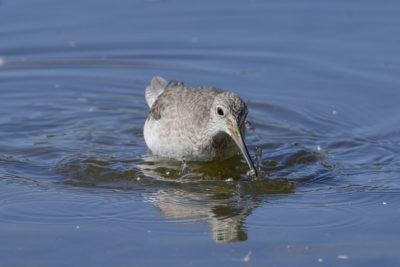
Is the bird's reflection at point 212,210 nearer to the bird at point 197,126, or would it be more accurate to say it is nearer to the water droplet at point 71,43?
the bird at point 197,126

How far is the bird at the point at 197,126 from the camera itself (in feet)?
33.9

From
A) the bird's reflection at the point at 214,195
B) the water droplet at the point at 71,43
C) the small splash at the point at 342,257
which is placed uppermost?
the water droplet at the point at 71,43

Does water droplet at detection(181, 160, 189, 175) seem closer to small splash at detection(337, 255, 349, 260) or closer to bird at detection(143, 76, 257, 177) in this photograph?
bird at detection(143, 76, 257, 177)

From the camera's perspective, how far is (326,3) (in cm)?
1496

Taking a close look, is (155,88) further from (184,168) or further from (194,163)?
(184,168)

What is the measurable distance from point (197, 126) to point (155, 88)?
174 cm

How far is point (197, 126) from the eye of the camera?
10.8 meters

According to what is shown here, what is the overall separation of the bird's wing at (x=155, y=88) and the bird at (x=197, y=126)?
0.70 m

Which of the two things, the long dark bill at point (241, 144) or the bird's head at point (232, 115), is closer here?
the long dark bill at point (241, 144)

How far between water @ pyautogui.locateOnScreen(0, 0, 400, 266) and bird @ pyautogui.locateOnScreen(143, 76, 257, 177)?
168 millimetres

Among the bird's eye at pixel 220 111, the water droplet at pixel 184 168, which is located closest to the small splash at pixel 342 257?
the bird's eye at pixel 220 111

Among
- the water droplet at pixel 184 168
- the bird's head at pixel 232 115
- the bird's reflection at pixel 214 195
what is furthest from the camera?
the water droplet at pixel 184 168

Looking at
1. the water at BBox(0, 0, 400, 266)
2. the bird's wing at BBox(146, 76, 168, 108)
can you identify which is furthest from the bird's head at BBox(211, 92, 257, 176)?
the bird's wing at BBox(146, 76, 168, 108)

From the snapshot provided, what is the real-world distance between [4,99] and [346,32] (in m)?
4.53
